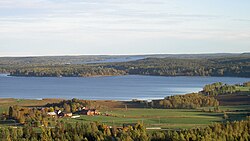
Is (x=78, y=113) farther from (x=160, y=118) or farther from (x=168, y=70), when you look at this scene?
(x=168, y=70)

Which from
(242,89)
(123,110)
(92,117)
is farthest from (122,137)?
(242,89)

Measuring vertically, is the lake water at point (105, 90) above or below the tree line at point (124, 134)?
above

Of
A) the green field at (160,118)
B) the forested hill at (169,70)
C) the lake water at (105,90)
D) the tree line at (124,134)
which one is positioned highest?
the forested hill at (169,70)

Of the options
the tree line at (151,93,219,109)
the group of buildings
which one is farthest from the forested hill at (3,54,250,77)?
the group of buildings

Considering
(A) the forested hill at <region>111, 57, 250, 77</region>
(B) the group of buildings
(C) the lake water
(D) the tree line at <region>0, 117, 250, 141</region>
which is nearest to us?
(D) the tree line at <region>0, 117, 250, 141</region>

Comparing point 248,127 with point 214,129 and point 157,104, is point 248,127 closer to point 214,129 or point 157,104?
point 214,129

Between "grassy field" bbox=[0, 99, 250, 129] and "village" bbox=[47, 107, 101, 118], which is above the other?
"village" bbox=[47, 107, 101, 118]

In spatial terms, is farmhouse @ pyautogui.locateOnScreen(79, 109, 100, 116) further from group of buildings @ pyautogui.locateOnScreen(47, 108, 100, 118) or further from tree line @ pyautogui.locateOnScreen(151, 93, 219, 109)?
tree line @ pyautogui.locateOnScreen(151, 93, 219, 109)

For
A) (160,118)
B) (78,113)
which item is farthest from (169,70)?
(160,118)

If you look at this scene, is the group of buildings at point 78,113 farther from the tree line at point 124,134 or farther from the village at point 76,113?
the tree line at point 124,134

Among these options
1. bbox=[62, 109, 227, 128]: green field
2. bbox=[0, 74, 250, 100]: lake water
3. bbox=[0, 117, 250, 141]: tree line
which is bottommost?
bbox=[62, 109, 227, 128]: green field

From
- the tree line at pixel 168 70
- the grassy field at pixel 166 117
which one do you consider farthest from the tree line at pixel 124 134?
the tree line at pixel 168 70
